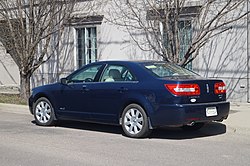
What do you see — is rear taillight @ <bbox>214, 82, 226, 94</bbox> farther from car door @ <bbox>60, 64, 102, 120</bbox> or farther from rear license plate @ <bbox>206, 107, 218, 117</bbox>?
car door @ <bbox>60, 64, 102, 120</bbox>

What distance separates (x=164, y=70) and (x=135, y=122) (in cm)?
122

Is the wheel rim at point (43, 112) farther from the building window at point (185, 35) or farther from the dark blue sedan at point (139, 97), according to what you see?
the building window at point (185, 35)

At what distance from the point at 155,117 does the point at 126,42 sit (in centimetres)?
816

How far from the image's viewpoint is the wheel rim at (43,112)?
11.0m

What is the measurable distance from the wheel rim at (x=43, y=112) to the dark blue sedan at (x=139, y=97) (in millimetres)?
184

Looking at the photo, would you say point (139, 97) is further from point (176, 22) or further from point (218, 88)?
point (176, 22)

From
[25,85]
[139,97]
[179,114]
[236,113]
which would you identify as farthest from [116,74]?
[25,85]

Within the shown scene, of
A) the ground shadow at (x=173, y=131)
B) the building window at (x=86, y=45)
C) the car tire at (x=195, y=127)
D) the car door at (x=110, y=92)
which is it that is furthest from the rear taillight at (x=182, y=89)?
the building window at (x=86, y=45)

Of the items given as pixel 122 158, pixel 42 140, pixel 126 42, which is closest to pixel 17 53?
pixel 126 42

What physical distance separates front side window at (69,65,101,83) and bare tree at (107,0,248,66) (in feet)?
9.12

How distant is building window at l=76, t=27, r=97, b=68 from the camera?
1808 centimetres

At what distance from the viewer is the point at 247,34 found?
13750 mm

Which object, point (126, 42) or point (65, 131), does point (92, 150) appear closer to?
point (65, 131)

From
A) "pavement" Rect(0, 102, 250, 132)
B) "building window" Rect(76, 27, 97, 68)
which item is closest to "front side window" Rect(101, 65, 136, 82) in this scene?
"pavement" Rect(0, 102, 250, 132)
